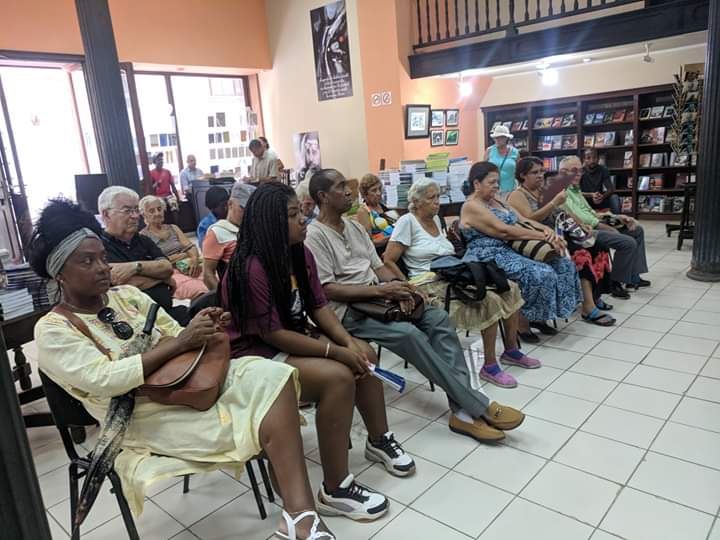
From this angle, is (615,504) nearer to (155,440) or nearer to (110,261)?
(155,440)

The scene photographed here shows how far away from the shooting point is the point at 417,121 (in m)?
8.16

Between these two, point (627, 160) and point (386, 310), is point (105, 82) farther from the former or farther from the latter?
point (627, 160)

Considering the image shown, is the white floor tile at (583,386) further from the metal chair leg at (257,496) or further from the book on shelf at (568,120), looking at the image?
the book on shelf at (568,120)

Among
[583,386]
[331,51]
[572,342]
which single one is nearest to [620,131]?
[331,51]

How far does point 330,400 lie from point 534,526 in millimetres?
839

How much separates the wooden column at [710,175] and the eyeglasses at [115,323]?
4.65m

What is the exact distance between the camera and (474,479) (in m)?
2.14

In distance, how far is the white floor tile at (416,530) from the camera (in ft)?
6.03

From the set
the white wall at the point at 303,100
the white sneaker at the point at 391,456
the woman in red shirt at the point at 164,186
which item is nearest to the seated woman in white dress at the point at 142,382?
the white sneaker at the point at 391,456

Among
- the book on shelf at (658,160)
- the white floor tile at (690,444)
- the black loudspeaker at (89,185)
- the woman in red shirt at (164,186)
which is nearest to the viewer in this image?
the white floor tile at (690,444)

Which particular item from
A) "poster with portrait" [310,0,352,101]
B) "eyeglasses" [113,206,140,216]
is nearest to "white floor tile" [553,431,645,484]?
"eyeglasses" [113,206,140,216]

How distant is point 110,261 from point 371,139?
5926 millimetres

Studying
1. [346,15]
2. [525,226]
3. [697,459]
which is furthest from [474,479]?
[346,15]

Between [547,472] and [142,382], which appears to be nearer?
[142,382]
